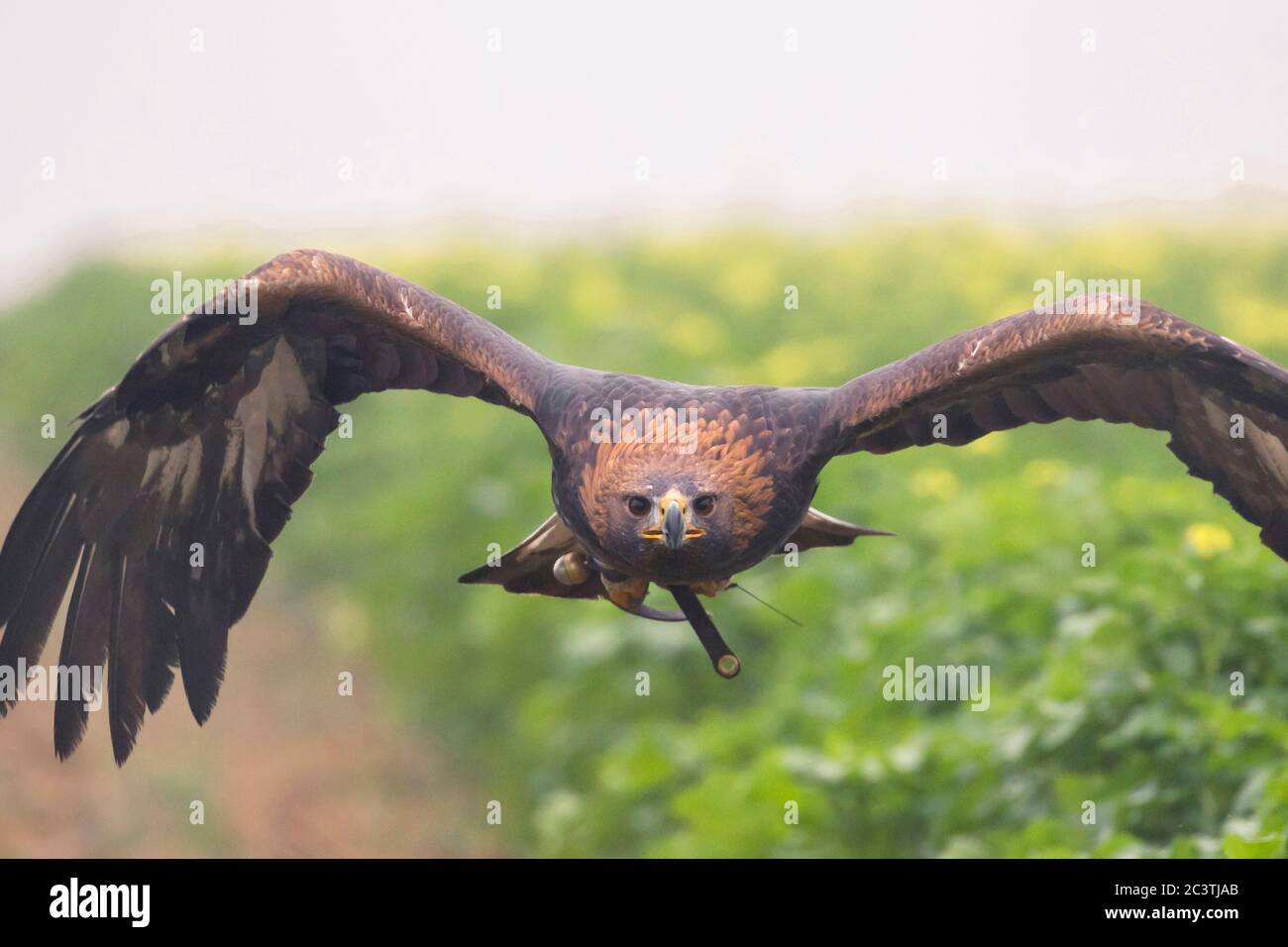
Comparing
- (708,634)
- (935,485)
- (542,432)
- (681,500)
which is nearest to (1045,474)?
(935,485)

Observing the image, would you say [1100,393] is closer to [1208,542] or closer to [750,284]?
[1208,542]

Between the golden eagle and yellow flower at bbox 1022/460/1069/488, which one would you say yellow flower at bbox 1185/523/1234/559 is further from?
yellow flower at bbox 1022/460/1069/488

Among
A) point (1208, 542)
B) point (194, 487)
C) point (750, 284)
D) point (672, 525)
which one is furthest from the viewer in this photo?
point (750, 284)

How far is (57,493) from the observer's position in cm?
724

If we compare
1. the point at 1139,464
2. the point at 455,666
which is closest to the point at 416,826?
the point at 455,666

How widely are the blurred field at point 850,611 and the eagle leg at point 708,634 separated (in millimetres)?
1798

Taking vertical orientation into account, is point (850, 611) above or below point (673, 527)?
below

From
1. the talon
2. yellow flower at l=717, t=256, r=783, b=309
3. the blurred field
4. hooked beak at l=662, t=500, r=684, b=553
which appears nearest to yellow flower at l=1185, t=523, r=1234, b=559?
the blurred field

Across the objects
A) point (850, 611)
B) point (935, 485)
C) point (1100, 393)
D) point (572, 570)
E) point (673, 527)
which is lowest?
point (850, 611)

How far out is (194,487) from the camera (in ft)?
24.3

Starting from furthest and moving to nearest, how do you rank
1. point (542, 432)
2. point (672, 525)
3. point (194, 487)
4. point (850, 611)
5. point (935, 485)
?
1. point (935, 485)
2. point (850, 611)
3. point (194, 487)
4. point (542, 432)
5. point (672, 525)

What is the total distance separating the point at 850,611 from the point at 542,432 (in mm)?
4767
